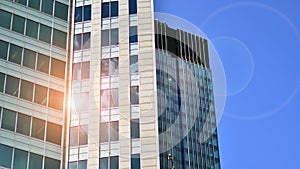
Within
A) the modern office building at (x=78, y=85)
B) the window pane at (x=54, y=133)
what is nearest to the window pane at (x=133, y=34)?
the modern office building at (x=78, y=85)

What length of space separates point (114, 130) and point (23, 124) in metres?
7.43

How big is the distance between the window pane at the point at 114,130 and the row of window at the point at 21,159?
17.3 ft

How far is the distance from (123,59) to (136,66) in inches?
55.1

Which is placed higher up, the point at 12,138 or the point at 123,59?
the point at 123,59

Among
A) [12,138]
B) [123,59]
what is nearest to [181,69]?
[123,59]

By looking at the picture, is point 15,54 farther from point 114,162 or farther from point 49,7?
point 114,162

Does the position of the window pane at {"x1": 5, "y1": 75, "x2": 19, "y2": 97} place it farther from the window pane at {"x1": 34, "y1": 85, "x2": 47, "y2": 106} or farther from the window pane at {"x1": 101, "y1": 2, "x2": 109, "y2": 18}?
the window pane at {"x1": 101, "y1": 2, "x2": 109, "y2": 18}

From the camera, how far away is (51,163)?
46.7 m

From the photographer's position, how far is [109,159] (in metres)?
46.3

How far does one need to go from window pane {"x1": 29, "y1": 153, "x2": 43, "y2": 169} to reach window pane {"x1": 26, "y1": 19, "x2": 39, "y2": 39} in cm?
1105

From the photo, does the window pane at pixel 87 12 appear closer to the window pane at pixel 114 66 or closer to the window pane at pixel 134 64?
the window pane at pixel 114 66

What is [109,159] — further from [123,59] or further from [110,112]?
[123,59]

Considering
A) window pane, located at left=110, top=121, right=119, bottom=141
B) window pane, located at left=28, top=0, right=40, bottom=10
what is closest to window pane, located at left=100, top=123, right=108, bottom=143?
window pane, located at left=110, top=121, right=119, bottom=141

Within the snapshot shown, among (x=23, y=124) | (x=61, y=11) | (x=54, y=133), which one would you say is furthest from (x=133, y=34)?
(x=23, y=124)
